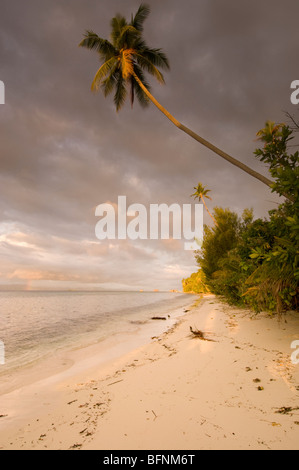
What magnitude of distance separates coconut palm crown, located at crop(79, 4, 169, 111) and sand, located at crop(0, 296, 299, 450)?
13.9 metres

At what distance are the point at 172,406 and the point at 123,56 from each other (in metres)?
15.5

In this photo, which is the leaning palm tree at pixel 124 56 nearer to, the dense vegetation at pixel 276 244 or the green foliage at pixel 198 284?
the dense vegetation at pixel 276 244

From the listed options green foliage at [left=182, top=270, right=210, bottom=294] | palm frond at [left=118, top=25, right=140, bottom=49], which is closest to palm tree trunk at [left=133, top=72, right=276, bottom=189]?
palm frond at [left=118, top=25, right=140, bottom=49]

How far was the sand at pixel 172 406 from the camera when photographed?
2775mm

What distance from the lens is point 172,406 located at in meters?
3.52

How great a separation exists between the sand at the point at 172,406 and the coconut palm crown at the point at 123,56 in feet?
45.6

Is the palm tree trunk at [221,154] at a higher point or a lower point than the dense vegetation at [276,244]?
higher

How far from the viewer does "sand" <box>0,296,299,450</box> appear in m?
2.78

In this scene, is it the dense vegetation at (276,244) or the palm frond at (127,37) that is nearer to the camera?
the dense vegetation at (276,244)

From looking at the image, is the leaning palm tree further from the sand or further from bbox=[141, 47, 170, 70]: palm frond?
the sand

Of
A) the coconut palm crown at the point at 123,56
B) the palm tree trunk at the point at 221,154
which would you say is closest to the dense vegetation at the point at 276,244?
the palm tree trunk at the point at 221,154

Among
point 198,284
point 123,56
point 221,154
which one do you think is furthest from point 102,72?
point 198,284

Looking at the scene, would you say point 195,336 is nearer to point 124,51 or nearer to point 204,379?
point 204,379

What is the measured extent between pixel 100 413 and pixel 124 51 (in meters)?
16.1
